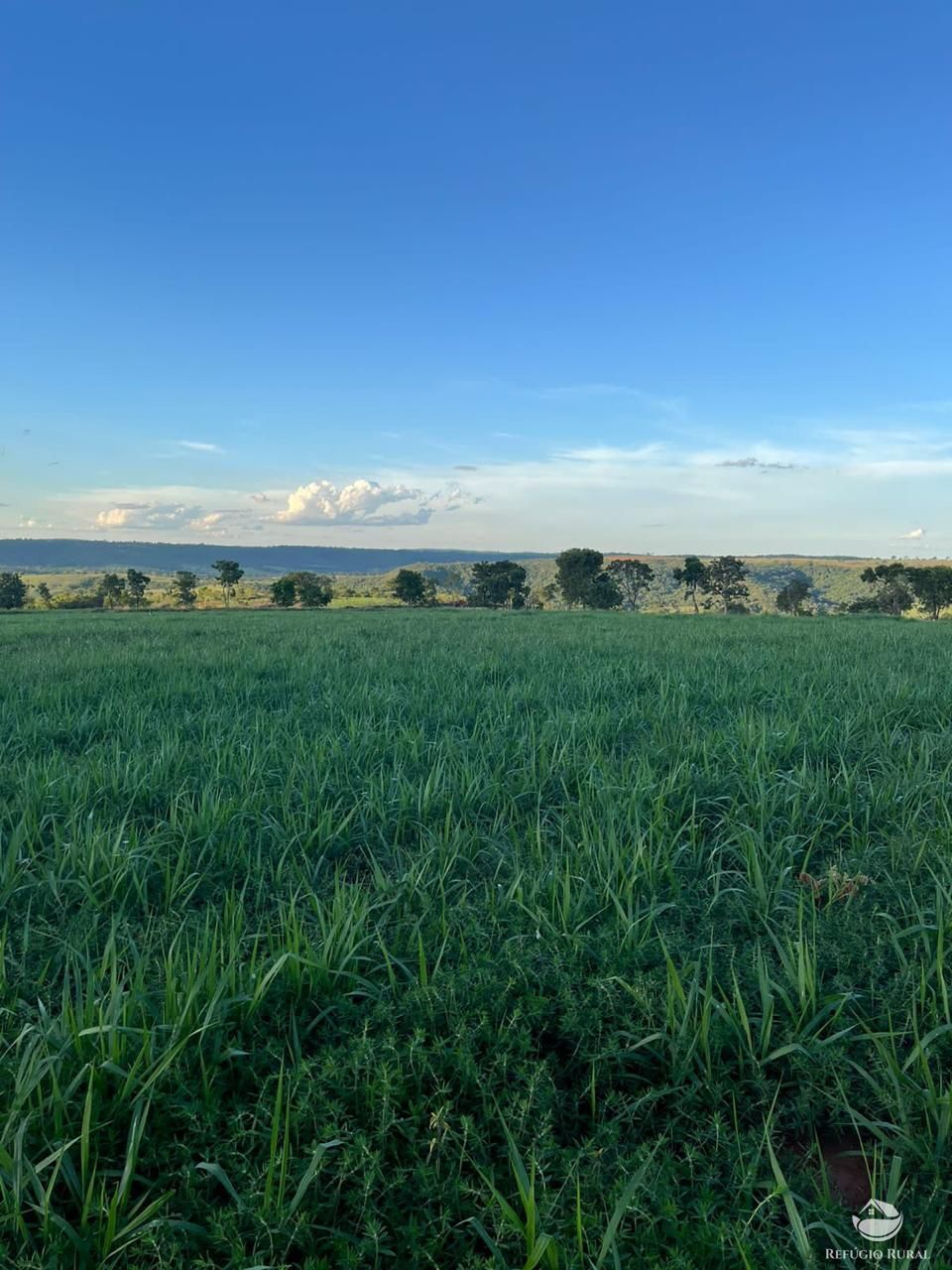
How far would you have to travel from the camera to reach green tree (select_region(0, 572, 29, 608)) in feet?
319

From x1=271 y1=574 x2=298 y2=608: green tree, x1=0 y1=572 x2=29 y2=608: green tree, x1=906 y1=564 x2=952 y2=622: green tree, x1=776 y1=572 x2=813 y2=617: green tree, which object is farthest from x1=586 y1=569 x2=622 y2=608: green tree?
x1=0 y1=572 x2=29 y2=608: green tree

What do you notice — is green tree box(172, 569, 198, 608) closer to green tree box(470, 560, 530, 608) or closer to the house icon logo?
green tree box(470, 560, 530, 608)

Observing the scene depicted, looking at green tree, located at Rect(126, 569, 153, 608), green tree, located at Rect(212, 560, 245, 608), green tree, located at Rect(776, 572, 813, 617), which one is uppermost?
green tree, located at Rect(212, 560, 245, 608)

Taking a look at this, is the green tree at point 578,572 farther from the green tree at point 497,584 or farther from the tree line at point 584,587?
the green tree at point 497,584

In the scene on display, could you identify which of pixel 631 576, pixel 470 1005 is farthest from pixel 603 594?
pixel 470 1005

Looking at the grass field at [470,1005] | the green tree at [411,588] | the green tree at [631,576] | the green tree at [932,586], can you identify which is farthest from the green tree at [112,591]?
the green tree at [932,586]

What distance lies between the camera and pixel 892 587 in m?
93.1

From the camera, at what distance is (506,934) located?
260 cm

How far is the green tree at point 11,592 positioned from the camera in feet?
319

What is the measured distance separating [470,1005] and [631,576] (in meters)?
111

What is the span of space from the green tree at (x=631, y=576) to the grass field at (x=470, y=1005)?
104549 mm

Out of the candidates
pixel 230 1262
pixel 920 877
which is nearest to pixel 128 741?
pixel 230 1262

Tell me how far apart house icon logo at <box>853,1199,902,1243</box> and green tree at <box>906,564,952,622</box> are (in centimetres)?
10192

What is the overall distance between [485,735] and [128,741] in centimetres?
296
